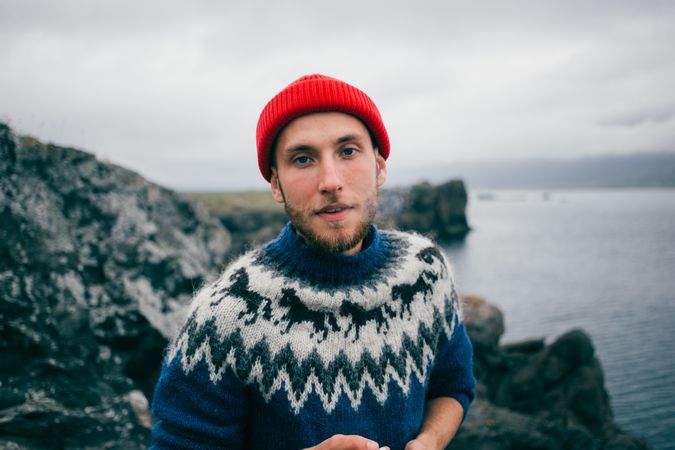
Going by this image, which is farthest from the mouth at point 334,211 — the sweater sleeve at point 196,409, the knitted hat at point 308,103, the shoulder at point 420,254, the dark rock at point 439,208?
the dark rock at point 439,208

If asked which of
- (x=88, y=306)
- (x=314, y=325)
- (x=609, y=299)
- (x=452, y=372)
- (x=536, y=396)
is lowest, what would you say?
(x=609, y=299)

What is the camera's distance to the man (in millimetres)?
2434

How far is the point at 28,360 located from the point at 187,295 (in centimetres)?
282

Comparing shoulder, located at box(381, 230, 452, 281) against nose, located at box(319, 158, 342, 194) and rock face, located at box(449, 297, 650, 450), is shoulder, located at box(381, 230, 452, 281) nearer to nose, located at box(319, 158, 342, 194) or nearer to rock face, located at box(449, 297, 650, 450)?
nose, located at box(319, 158, 342, 194)

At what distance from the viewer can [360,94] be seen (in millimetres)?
2906

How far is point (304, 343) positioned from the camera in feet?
8.53

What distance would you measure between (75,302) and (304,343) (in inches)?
182

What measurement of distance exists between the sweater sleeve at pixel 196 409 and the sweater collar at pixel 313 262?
82 centimetres

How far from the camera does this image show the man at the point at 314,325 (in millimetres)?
2434

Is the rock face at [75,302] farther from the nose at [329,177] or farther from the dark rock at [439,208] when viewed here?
the dark rock at [439,208]

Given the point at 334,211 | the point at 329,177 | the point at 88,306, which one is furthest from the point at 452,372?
the point at 88,306

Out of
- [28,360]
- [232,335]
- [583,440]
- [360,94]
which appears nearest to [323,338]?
[232,335]

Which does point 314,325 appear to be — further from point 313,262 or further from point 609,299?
point 609,299

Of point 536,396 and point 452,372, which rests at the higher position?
point 452,372
